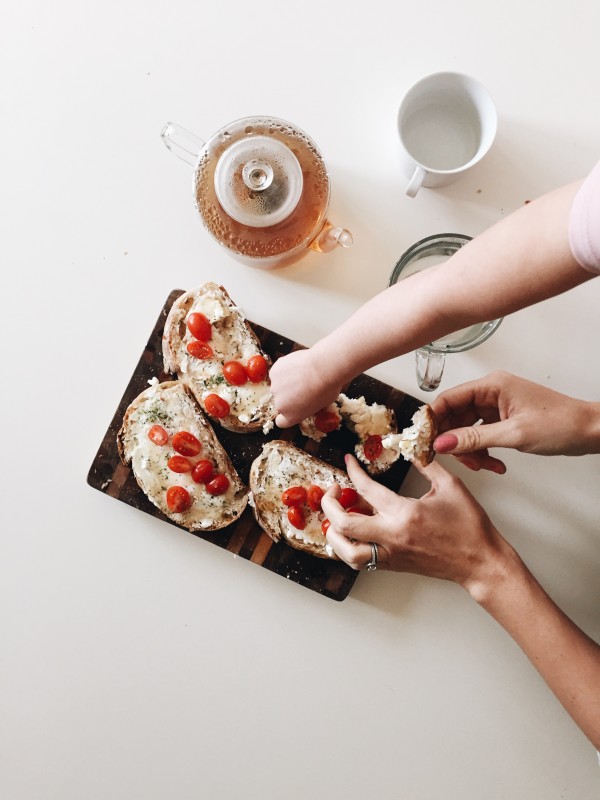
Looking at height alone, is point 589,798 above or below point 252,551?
below

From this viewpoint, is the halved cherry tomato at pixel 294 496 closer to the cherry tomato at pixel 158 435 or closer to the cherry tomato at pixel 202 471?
the cherry tomato at pixel 202 471

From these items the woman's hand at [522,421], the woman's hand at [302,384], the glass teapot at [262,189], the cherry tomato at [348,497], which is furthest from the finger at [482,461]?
the glass teapot at [262,189]

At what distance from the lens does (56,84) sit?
161 centimetres

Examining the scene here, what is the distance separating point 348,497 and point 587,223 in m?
0.88

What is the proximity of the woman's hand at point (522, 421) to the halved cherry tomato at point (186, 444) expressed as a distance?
586mm

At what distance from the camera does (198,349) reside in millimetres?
1534

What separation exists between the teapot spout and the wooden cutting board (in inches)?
9.6

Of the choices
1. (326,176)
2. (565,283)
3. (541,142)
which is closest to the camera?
(565,283)

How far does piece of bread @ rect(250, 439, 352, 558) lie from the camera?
60.8 inches

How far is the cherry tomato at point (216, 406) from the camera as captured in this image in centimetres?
152

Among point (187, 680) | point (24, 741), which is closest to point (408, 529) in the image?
point (187, 680)

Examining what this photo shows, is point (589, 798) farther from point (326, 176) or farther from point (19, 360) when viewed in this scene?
point (19, 360)

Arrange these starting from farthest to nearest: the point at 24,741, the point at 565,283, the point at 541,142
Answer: the point at 24,741, the point at 541,142, the point at 565,283

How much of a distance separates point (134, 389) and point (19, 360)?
13.3 inches
